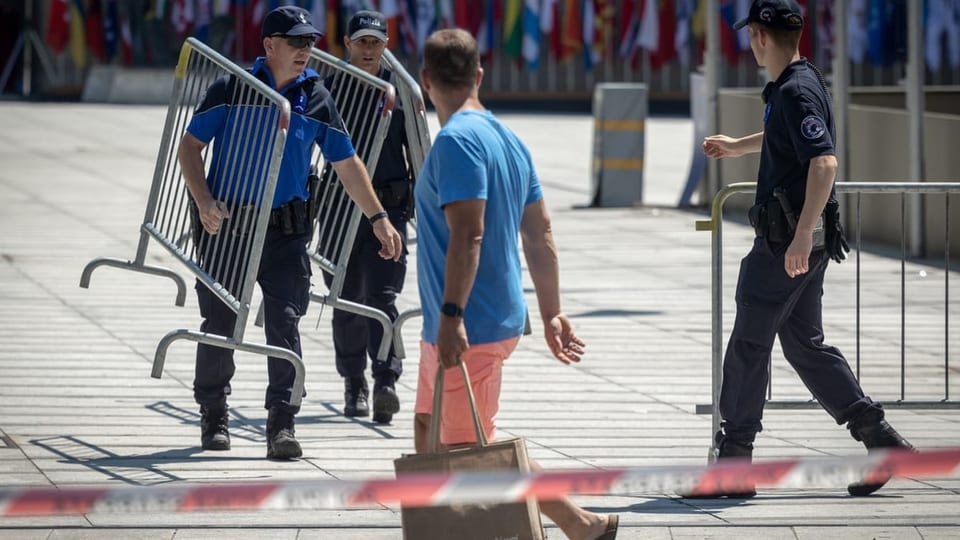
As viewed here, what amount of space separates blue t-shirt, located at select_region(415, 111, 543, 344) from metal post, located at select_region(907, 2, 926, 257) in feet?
31.4

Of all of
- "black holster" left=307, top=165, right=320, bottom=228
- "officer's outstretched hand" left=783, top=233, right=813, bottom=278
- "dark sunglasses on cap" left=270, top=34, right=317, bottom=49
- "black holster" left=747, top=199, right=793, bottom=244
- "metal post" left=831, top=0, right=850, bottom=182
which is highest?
"metal post" left=831, top=0, right=850, bottom=182

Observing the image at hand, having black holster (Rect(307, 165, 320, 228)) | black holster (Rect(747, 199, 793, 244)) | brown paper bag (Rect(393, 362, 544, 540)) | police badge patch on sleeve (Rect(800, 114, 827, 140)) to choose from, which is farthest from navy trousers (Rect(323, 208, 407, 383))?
brown paper bag (Rect(393, 362, 544, 540))

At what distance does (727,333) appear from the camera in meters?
10.4

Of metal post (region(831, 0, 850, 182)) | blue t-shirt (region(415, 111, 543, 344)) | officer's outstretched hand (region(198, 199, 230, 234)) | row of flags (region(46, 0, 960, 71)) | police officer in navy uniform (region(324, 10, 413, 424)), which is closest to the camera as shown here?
blue t-shirt (region(415, 111, 543, 344))

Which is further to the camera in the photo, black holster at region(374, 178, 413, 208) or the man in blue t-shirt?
black holster at region(374, 178, 413, 208)

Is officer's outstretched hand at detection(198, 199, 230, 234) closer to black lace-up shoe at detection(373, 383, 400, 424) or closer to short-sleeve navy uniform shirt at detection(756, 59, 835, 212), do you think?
black lace-up shoe at detection(373, 383, 400, 424)

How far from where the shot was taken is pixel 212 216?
6.85 meters

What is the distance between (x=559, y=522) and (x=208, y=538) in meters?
1.33

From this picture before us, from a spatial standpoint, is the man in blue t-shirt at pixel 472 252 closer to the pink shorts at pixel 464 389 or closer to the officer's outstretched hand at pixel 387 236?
the pink shorts at pixel 464 389

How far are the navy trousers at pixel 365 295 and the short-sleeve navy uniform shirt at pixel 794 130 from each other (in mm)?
2349

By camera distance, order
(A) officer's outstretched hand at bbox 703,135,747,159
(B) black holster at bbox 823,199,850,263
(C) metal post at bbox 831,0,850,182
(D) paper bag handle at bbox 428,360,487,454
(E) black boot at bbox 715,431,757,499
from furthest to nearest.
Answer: (C) metal post at bbox 831,0,850,182 < (A) officer's outstretched hand at bbox 703,135,747,159 < (E) black boot at bbox 715,431,757,499 < (B) black holster at bbox 823,199,850,263 < (D) paper bag handle at bbox 428,360,487,454

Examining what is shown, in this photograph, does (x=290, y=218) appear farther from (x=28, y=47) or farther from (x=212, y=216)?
(x=28, y=47)

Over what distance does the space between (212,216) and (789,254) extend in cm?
235

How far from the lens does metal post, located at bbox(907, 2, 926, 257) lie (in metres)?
14.1
